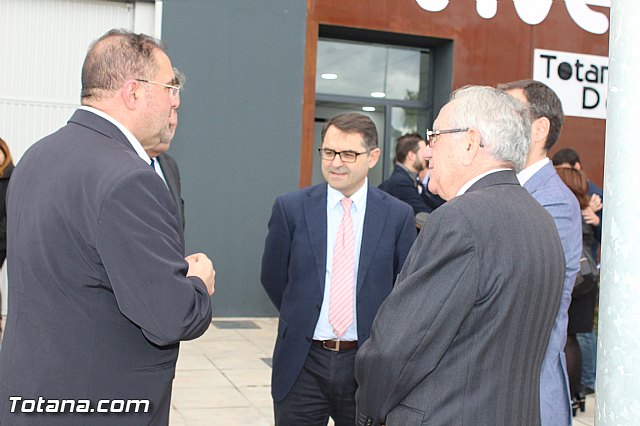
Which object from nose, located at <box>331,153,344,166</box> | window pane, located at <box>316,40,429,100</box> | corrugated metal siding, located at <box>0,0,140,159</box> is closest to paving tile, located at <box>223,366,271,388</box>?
nose, located at <box>331,153,344,166</box>

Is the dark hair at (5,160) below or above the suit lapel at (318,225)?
above

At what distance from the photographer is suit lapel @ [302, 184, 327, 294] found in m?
3.52

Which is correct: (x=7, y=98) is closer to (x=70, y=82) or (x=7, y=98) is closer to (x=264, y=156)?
(x=70, y=82)

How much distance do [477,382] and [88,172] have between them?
3.98ft

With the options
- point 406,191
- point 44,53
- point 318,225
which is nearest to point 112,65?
point 318,225

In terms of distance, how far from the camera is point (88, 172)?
85.0 inches

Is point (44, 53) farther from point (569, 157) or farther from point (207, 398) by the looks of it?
point (569, 157)

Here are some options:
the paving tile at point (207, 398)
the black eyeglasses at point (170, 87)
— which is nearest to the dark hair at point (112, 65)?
the black eyeglasses at point (170, 87)

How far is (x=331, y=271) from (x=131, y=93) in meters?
1.48

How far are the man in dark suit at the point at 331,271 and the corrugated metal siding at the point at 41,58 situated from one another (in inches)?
232

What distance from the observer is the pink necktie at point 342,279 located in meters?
3.48

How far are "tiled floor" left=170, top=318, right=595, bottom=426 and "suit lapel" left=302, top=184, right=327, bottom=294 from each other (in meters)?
2.23

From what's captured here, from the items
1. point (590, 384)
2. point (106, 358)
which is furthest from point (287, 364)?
point (590, 384)

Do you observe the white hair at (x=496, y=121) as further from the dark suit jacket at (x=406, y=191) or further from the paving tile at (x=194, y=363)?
the paving tile at (x=194, y=363)
